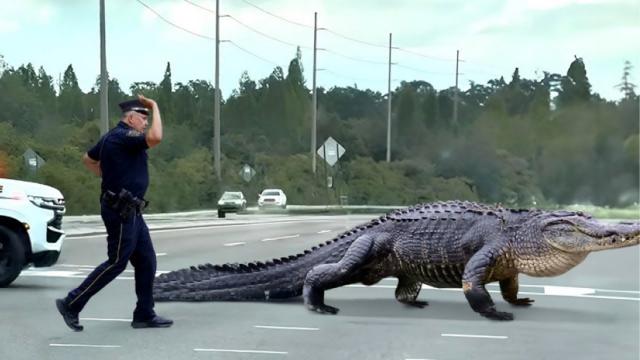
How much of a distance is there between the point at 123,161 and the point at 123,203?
314mm

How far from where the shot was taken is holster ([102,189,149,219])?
26.1 ft

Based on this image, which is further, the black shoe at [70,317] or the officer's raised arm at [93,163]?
the black shoe at [70,317]

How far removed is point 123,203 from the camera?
7969 millimetres

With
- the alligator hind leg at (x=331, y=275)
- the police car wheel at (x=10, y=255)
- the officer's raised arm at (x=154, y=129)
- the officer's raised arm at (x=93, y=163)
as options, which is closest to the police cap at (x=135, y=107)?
the officer's raised arm at (x=154, y=129)

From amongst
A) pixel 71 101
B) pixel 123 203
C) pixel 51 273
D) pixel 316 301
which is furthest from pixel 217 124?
pixel 123 203

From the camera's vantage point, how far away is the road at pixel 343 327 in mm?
7668

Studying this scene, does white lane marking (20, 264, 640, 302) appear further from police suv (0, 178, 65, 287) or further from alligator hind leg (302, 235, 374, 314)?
alligator hind leg (302, 235, 374, 314)

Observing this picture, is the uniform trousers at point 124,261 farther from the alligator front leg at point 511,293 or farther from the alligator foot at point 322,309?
the alligator front leg at point 511,293

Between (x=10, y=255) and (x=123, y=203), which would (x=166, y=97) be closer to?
(x=10, y=255)

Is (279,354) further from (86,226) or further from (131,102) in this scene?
(86,226)

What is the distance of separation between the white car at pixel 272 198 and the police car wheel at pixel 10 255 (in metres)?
4.35

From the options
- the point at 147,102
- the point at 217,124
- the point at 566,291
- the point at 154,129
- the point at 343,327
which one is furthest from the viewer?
the point at 217,124

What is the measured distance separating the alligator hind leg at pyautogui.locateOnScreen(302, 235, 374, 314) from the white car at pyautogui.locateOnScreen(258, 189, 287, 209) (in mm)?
5355

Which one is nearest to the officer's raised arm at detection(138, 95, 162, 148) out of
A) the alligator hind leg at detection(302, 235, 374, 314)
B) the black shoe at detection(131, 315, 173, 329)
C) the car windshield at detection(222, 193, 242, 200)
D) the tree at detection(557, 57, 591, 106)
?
the black shoe at detection(131, 315, 173, 329)
